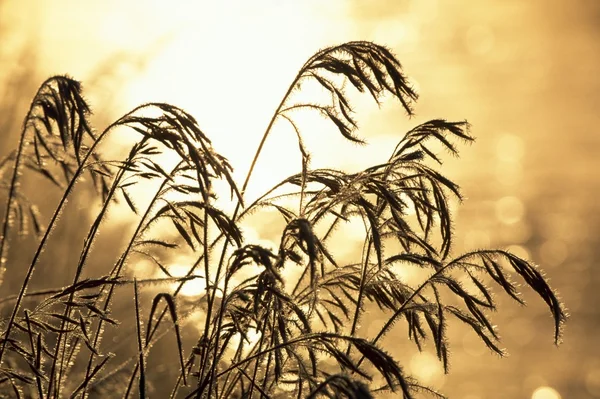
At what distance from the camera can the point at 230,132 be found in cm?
737

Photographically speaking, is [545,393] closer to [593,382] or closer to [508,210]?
[593,382]

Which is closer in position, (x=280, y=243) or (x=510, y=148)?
(x=280, y=243)

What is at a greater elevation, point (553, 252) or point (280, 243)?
point (553, 252)

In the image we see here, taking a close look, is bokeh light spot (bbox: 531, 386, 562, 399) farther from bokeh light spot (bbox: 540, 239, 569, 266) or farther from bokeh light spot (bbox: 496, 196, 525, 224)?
bokeh light spot (bbox: 496, 196, 525, 224)

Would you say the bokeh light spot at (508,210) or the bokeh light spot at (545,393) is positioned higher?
the bokeh light spot at (508,210)

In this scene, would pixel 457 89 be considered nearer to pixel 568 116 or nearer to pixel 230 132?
pixel 568 116

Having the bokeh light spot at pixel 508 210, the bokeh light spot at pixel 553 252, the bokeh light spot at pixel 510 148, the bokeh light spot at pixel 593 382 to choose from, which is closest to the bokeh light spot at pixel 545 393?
the bokeh light spot at pixel 593 382

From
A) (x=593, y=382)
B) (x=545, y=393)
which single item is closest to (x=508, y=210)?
(x=593, y=382)

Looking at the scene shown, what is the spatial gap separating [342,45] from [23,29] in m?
4.30

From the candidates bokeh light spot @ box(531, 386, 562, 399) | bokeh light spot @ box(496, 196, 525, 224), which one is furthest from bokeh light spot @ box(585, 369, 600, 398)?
bokeh light spot @ box(496, 196, 525, 224)

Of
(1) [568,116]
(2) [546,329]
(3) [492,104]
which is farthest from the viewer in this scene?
(1) [568,116]

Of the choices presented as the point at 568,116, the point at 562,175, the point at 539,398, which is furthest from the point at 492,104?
Result: the point at 539,398

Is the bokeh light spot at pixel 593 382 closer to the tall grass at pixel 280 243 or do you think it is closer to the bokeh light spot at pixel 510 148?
the bokeh light spot at pixel 510 148

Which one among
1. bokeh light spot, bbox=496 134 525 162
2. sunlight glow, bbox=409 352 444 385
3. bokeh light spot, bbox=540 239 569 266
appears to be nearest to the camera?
sunlight glow, bbox=409 352 444 385
